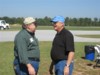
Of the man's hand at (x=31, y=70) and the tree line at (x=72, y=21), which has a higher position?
the man's hand at (x=31, y=70)

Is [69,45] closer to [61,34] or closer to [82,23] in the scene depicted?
[61,34]

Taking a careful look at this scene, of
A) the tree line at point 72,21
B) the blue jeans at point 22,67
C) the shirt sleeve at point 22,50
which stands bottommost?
the tree line at point 72,21

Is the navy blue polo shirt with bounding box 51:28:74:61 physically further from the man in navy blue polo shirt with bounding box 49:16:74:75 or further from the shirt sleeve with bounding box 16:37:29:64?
the shirt sleeve with bounding box 16:37:29:64

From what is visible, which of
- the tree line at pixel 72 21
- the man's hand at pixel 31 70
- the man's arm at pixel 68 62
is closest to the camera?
the man's hand at pixel 31 70

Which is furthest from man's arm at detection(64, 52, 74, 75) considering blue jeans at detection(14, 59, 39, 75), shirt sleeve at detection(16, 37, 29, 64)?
shirt sleeve at detection(16, 37, 29, 64)

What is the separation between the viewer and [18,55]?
559 cm

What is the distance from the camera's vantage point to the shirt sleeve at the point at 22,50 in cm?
546

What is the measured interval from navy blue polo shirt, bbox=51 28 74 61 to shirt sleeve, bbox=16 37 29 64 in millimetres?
643

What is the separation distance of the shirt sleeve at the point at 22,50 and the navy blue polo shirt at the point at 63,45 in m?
0.64

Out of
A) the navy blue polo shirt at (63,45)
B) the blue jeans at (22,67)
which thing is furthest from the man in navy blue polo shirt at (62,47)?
the blue jeans at (22,67)

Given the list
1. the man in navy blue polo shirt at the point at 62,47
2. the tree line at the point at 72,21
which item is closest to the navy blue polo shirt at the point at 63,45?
the man in navy blue polo shirt at the point at 62,47

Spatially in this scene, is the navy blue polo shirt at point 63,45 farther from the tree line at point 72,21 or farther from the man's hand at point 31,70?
the tree line at point 72,21

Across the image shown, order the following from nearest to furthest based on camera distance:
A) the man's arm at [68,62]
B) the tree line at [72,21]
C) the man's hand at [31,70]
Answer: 1. the man's hand at [31,70]
2. the man's arm at [68,62]
3. the tree line at [72,21]

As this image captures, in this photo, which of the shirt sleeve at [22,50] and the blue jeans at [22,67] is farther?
the blue jeans at [22,67]
